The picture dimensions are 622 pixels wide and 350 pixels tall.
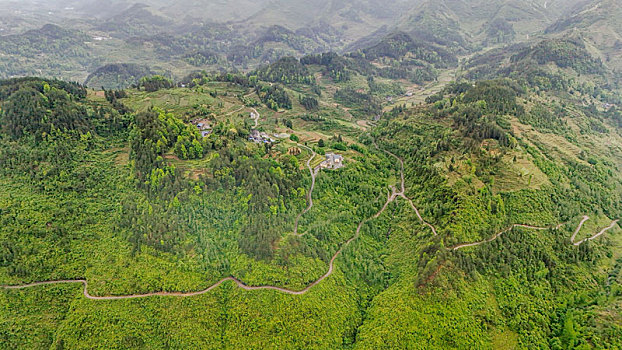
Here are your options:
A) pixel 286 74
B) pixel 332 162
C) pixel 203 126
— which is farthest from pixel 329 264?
pixel 286 74

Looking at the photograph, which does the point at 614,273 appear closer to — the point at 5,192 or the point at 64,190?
the point at 64,190

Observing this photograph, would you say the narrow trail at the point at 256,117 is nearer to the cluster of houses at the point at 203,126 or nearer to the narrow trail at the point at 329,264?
the cluster of houses at the point at 203,126

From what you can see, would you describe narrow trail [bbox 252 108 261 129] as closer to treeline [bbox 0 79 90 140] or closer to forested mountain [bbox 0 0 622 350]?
forested mountain [bbox 0 0 622 350]

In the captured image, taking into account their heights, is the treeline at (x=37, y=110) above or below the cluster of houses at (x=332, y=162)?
above

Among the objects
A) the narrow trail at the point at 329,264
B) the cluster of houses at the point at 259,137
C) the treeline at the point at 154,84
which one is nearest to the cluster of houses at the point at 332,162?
the narrow trail at the point at 329,264

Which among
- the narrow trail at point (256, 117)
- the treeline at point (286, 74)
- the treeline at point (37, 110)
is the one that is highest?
the treeline at point (37, 110)

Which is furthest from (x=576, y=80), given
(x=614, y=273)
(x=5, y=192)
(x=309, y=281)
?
(x=5, y=192)

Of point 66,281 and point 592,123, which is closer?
point 66,281

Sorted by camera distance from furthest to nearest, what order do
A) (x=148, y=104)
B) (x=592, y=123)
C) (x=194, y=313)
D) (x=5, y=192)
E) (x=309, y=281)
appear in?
(x=592, y=123), (x=148, y=104), (x=5, y=192), (x=309, y=281), (x=194, y=313)

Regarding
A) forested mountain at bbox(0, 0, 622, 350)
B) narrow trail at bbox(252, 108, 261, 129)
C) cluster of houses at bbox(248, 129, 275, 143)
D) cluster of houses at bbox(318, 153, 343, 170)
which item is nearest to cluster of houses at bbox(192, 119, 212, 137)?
forested mountain at bbox(0, 0, 622, 350)

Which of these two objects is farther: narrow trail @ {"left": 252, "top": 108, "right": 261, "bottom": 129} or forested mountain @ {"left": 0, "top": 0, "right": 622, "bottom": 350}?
narrow trail @ {"left": 252, "top": 108, "right": 261, "bottom": 129}

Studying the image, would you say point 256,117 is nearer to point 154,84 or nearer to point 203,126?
point 203,126
